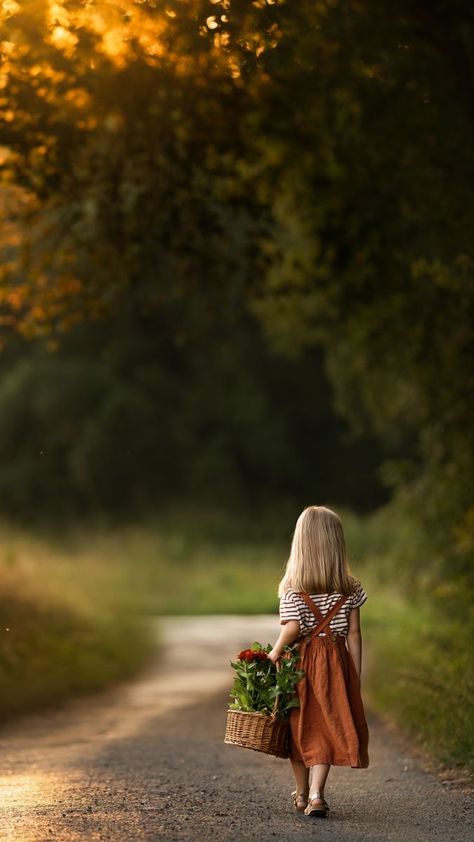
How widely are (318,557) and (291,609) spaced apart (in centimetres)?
32

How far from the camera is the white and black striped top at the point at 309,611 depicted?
26.1 ft

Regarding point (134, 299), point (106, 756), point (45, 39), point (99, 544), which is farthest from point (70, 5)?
point (99, 544)

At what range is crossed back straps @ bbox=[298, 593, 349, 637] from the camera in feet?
26.1

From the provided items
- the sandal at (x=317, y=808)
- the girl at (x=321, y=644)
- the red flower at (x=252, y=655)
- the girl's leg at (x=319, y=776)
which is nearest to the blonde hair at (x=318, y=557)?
the girl at (x=321, y=644)

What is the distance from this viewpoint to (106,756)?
11016 mm

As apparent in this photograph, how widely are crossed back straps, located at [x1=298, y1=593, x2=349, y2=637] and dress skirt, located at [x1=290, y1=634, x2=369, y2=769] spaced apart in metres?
0.07

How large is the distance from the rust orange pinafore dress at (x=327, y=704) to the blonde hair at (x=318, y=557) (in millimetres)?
86

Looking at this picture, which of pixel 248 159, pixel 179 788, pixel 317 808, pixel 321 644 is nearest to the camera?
pixel 317 808

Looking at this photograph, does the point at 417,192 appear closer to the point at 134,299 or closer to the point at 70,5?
the point at 134,299

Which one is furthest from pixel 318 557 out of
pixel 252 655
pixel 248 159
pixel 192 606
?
pixel 192 606

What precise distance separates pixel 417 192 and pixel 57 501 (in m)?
35.5

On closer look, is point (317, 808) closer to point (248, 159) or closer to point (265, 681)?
point (265, 681)

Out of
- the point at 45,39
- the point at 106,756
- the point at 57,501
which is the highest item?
the point at 45,39

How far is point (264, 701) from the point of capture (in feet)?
26.2
